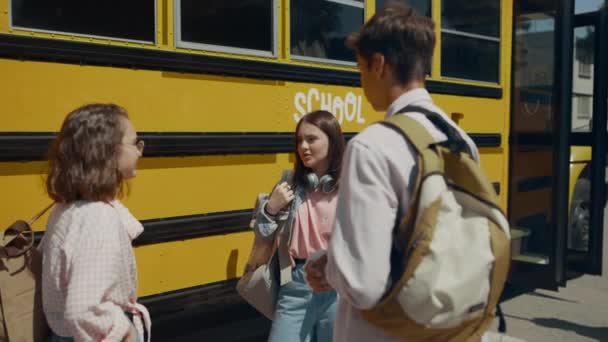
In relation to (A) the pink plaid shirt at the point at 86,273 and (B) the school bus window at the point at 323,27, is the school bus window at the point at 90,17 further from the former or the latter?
(A) the pink plaid shirt at the point at 86,273

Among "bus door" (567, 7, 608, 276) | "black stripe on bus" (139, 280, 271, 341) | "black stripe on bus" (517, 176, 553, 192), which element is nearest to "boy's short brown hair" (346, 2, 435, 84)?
"black stripe on bus" (139, 280, 271, 341)

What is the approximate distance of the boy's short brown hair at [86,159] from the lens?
Result: 1370 millimetres

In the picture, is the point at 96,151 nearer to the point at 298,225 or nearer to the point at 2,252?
the point at 2,252

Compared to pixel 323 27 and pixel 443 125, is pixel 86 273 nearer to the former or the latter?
pixel 443 125

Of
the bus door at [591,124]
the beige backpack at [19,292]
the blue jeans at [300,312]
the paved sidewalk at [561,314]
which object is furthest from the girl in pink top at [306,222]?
the bus door at [591,124]

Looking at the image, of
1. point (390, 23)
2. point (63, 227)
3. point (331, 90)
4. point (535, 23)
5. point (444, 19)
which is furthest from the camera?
point (535, 23)

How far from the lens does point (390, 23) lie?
1221 mm

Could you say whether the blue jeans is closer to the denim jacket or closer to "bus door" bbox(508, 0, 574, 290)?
the denim jacket

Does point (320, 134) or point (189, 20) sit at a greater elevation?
point (189, 20)

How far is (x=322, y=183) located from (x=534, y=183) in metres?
2.39

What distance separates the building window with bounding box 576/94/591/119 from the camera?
4.34m

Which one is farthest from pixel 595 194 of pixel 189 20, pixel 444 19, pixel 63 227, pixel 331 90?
pixel 63 227

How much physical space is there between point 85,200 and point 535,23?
3.43m

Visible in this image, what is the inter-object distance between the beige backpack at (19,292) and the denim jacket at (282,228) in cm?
79
